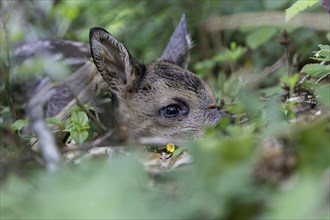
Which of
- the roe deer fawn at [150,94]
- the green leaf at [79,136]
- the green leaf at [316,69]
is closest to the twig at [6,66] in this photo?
the roe deer fawn at [150,94]

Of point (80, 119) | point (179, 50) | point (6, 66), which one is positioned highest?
point (179, 50)

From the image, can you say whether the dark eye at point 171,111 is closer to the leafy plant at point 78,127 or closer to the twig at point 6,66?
the twig at point 6,66

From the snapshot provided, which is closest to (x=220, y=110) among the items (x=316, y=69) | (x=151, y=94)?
(x=151, y=94)

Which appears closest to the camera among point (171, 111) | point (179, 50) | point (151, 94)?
point (171, 111)

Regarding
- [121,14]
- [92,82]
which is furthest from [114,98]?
[121,14]

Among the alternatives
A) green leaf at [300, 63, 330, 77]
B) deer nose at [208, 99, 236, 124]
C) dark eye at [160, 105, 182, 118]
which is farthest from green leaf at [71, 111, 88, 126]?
dark eye at [160, 105, 182, 118]

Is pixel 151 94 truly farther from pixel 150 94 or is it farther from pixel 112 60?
pixel 112 60
